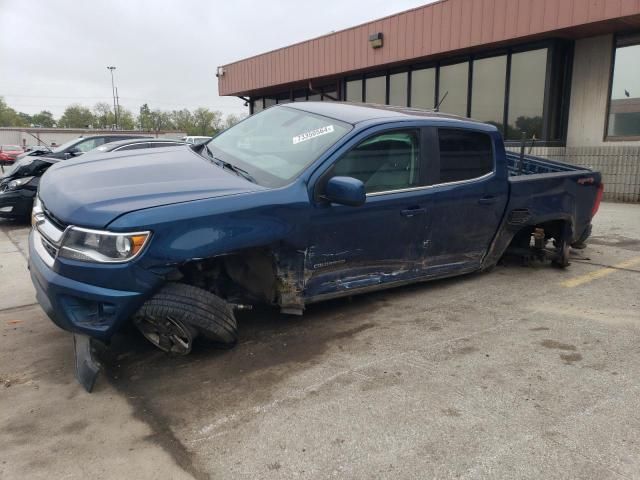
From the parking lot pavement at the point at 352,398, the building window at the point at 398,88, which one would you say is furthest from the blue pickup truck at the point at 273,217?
the building window at the point at 398,88

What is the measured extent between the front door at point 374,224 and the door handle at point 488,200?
71 cm

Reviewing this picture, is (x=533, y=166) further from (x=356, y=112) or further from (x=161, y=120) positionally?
(x=161, y=120)

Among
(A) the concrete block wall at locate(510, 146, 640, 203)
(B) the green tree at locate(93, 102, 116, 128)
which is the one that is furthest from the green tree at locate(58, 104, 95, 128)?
(A) the concrete block wall at locate(510, 146, 640, 203)

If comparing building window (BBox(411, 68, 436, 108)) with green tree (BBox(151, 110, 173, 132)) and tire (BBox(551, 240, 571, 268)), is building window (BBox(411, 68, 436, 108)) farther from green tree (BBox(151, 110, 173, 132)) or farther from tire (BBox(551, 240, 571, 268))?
green tree (BBox(151, 110, 173, 132))

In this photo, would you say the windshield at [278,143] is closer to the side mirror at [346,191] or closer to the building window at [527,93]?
the side mirror at [346,191]

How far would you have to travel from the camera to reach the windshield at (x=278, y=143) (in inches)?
137

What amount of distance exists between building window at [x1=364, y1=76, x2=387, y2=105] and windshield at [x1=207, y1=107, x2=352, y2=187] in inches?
450

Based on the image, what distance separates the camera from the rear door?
4082mm

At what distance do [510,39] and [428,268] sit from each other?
8.96 m

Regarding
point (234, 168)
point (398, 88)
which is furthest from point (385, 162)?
point (398, 88)

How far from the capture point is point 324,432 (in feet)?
7.93

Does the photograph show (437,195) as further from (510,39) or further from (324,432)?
(510,39)

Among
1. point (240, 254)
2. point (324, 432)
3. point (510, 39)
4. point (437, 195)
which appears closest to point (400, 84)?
point (510, 39)

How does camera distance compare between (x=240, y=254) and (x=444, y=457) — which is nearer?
(x=444, y=457)
